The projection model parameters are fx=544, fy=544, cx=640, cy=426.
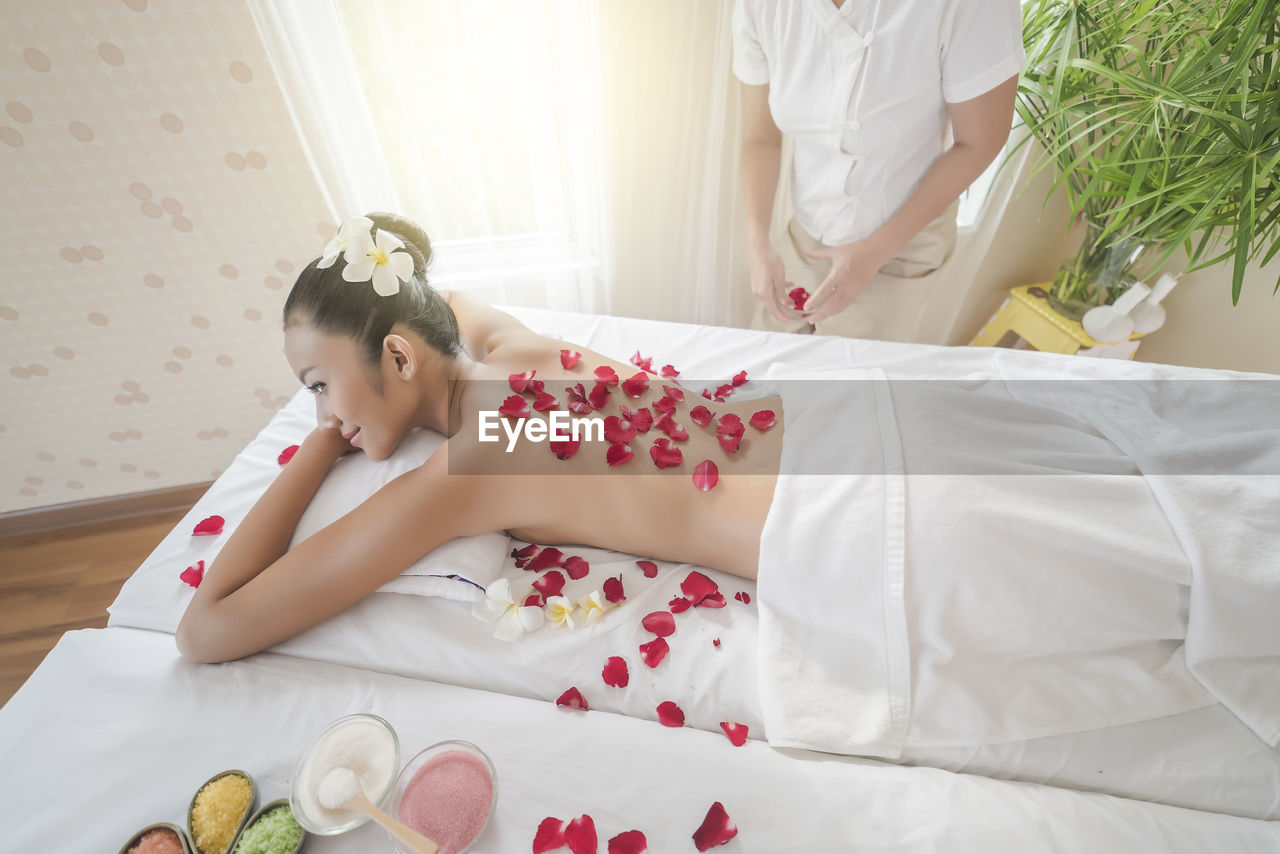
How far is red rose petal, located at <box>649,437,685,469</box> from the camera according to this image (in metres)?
1.05

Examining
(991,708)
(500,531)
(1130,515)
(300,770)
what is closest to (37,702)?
(300,770)

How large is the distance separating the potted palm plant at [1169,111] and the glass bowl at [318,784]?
77.2 inches

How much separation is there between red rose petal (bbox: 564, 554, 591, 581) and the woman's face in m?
0.43

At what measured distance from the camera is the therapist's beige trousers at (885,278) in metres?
1.52

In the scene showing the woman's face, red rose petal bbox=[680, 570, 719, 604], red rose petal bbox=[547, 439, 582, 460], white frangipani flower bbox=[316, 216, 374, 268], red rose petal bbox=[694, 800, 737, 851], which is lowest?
red rose petal bbox=[694, 800, 737, 851]

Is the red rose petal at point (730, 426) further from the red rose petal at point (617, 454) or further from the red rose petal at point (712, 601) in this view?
the red rose petal at point (712, 601)

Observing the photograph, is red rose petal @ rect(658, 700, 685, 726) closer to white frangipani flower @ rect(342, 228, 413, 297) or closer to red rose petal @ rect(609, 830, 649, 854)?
red rose petal @ rect(609, 830, 649, 854)

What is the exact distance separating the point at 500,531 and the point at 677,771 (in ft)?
1.83

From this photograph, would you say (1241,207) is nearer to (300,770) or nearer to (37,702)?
(300,770)

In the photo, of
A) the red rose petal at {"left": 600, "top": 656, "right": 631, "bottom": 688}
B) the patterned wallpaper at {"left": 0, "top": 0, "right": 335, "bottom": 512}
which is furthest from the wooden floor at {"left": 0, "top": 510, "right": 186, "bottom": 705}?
the red rose petal at {"left": 600, "top": 656, "right": 631, "bottom": 688}

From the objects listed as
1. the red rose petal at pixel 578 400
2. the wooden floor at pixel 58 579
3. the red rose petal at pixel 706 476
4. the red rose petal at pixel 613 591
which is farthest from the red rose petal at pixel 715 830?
the wooden floor at pixel 58 579

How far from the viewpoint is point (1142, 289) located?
67.1 inches

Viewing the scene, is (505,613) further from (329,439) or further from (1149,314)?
(1149,314)

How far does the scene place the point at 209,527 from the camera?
45.8 inches
